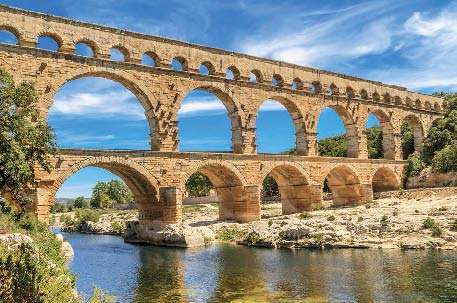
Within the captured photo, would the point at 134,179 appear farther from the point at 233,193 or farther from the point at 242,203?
the point at 242,203

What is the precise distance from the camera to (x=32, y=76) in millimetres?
25922

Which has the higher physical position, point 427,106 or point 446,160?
point 427,106

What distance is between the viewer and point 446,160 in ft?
136

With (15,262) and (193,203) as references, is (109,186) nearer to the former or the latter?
(193,203)

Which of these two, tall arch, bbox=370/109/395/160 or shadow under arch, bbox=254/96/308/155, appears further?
tall arch, bbox=370/109/395/160

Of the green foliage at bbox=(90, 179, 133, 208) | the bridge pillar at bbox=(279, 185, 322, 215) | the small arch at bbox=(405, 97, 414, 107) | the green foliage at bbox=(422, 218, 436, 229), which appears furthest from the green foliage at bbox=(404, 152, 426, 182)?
the green foliage at bbox=(90, 179, 133, 208)

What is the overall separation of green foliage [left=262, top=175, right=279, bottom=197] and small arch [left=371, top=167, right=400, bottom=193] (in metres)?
20.0

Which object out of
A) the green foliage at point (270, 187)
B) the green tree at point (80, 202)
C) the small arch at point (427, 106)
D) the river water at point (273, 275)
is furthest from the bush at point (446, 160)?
the green tree at point (80, 202)

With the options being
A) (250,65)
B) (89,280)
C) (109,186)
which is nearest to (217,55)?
(250,65)

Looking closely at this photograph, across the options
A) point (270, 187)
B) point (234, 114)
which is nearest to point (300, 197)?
point (234, 114)

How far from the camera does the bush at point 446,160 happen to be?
4062cm

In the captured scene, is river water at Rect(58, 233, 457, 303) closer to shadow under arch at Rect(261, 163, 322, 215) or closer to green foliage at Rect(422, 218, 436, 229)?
green foliage at Rect(422, 218, 436, 229)

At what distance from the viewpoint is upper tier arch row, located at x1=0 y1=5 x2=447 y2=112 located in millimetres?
26203

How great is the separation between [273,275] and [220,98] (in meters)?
19.8
